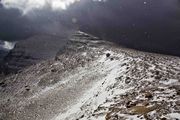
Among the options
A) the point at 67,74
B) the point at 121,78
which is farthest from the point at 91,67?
the point at 121,78

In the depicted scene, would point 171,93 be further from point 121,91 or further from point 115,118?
point 121,91

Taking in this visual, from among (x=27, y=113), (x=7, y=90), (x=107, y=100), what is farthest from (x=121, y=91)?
(x=7, y=90)

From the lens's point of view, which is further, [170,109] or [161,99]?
[161,99]

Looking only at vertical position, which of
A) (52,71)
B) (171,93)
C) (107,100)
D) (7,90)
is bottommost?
(7,90)

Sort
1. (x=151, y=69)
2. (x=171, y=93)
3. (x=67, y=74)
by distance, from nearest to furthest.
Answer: (x=171, y=93) → (x=151, y=69) → (x=67, y=74)

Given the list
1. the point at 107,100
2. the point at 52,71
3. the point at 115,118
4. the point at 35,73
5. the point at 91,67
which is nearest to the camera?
the point at 115,118

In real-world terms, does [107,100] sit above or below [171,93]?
below

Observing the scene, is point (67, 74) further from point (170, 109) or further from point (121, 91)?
point (170, 109)
